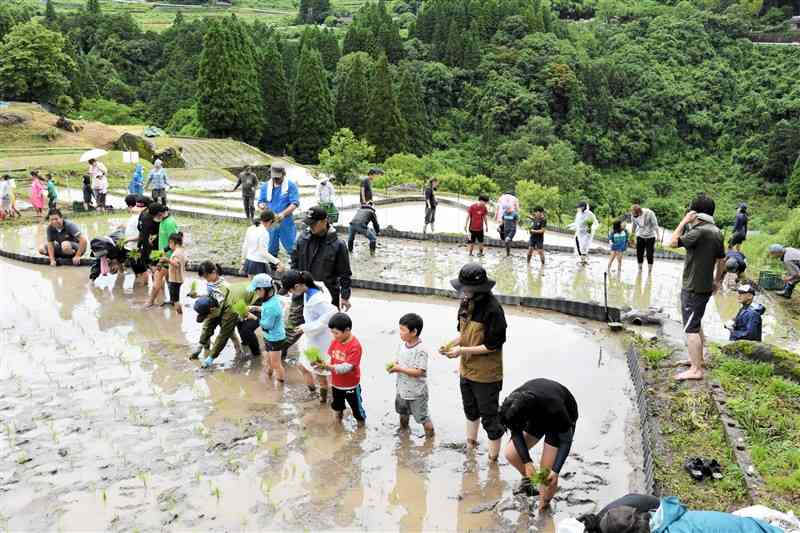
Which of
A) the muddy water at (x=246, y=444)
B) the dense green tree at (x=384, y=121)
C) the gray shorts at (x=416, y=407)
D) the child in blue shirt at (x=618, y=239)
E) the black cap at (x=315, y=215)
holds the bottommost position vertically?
the muddy water at (x=246, y=444)

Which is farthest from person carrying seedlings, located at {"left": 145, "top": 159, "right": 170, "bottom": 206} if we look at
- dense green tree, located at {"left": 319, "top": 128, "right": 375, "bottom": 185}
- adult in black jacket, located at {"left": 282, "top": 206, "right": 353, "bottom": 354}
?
dense green tree, located at {"left": 319, "top": 128, "right": 375, "bottom": 185}

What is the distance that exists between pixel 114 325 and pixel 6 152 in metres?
29.0

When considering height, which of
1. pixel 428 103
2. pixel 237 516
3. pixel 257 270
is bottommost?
pixel 237 516

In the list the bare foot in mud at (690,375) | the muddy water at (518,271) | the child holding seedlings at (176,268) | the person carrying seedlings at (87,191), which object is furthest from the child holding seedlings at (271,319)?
the person carrying seedlings at (87,191)

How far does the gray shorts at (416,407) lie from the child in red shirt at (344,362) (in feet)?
1.48

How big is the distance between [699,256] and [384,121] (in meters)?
49.4

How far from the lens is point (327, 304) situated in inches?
296

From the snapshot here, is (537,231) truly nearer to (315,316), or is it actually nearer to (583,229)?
(583,229)

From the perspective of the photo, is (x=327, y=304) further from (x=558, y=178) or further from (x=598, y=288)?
(x=558, y=178)

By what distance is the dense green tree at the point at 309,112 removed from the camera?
5334cm

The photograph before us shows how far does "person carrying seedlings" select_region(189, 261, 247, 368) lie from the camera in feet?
28.2

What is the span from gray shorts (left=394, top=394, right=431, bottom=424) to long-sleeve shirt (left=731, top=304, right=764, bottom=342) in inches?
189

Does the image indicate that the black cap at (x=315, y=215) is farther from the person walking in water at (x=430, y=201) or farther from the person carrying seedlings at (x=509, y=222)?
the person walking in water at (x=430, y=201)

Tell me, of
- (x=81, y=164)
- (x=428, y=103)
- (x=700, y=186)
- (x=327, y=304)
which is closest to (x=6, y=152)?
(x=81, y=164)
